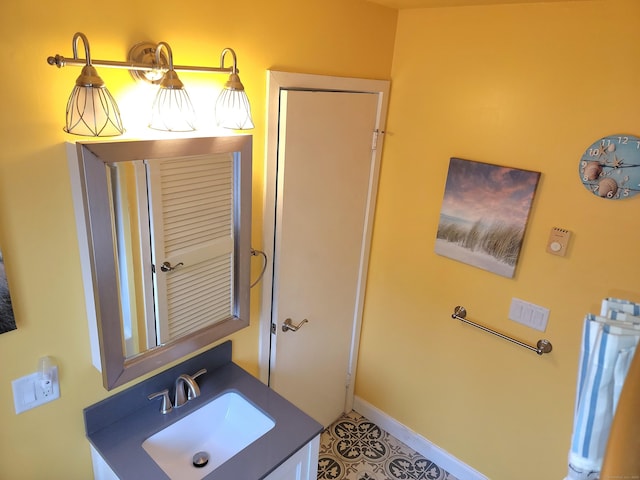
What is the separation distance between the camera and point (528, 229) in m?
1.88

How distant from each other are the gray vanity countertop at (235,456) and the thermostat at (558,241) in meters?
1.18

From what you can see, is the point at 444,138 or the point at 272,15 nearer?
the point at 272,15

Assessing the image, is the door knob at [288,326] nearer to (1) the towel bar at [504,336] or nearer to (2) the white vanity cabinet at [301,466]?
(2) the white vanity cabinet at [301,466]

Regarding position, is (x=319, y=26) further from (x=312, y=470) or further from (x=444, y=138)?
(x=312, y=470)

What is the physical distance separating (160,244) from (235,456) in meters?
0.74

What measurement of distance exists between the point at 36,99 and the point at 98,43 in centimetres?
22

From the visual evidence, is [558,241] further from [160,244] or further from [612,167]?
[160,244]

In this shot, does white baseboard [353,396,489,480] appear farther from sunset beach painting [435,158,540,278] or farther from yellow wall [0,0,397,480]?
yellow wall [0,0,397,480]

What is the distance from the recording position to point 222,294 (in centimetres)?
169

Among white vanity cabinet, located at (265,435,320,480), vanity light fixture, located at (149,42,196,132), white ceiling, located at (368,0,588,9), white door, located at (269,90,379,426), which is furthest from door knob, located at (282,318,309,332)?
white ceiling, located at (368,0,588,9)

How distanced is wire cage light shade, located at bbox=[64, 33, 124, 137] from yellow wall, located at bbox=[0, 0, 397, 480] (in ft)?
0.31

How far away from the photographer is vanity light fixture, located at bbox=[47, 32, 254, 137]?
1081 mm

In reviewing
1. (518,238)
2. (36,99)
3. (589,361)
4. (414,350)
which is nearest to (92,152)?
(36,99)

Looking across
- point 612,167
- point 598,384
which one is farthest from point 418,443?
point 598,384
